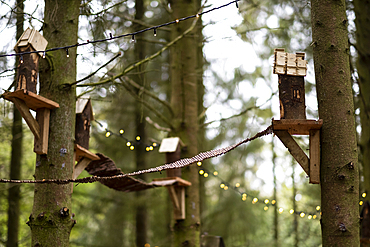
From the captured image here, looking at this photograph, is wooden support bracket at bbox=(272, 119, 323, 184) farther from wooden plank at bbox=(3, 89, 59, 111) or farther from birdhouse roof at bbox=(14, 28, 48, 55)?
birdhouse roof at bbox=(14, 28, 48, 55)

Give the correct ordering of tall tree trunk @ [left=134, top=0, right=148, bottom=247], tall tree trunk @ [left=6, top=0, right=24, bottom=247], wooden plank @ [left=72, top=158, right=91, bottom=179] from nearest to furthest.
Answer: wooden plank @ [left=72, top=158, right=91, bottom=179], tall tree trunk @ [left=6, top=0, right=24, bottom=247], tall tree trunk @ [left=134, top=0, right=148, bottom=247]

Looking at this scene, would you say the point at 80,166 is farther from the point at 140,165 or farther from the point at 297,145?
the point at 140,165

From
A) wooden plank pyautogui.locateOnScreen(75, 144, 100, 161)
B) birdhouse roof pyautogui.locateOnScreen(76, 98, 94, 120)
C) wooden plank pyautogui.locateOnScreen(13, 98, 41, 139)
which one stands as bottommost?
wooden plank pyautogui.locateOnScreen(75, 144, 100, 161)

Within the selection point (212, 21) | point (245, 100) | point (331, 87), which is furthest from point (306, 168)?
point (245, 100)

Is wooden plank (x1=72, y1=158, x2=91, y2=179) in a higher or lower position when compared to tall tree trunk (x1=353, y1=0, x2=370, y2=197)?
lower

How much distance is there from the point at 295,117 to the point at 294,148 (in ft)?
0.80

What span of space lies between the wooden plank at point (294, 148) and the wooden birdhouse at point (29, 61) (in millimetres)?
2252

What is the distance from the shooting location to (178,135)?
625cm

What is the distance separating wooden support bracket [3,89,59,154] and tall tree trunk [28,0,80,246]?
3.9 inches

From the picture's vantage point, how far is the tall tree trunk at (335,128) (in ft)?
9.59

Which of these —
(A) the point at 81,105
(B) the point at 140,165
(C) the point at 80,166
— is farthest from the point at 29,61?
(B) the point at 140,165

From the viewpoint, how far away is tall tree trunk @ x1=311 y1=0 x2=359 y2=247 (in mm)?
2924

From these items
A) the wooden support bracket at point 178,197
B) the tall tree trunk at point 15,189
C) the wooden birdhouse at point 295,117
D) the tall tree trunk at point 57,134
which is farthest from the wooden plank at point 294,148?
the tall tree trunk at point 15,189

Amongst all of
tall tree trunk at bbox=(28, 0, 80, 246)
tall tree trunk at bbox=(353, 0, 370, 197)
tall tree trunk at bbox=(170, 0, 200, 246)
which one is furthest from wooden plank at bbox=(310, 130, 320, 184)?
tall tree trunk at bbox=(353, 0, 370, 197)
